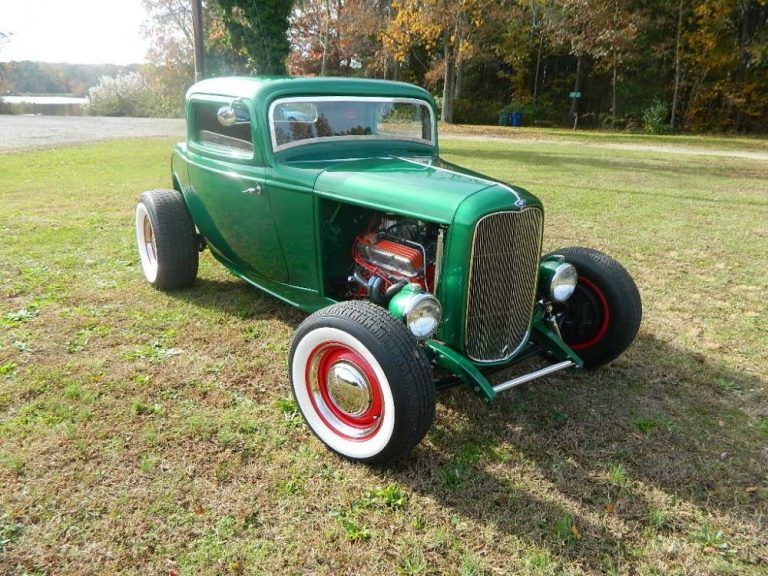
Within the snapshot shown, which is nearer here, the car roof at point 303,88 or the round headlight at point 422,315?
the round headlight at point 422,315

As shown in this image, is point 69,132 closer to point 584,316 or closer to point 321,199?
point 321,199

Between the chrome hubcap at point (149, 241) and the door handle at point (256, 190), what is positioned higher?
the door handle at point (256, 190)

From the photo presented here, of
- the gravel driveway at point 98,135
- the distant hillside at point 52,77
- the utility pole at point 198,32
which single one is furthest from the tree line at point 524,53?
the distant hillside at point 52,77

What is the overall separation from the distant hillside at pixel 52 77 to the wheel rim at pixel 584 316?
181ft

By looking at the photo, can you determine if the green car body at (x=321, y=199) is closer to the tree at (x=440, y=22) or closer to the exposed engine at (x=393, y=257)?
the exposed engine at (x=393, y=257)

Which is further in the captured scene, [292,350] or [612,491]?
[292,350]

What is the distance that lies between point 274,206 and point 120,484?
188cm

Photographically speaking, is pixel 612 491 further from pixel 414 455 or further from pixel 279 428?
pixel 279 428

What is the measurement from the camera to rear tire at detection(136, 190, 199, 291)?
4.57 meters

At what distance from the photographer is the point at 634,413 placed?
3.26 metres

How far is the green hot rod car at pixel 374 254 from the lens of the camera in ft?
8.98

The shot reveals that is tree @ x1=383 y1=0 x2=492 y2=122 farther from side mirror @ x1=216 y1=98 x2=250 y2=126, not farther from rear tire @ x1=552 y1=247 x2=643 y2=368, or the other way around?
rear tire @ x1=552 y1=247 x2=643 y2=368

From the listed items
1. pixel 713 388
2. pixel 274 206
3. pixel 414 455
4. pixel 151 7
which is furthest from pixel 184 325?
pixel 151 7

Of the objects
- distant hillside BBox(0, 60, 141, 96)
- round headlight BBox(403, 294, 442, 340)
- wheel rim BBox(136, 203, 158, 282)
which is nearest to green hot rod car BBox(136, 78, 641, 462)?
round headlight BBox(403, 294, 442, 340)
